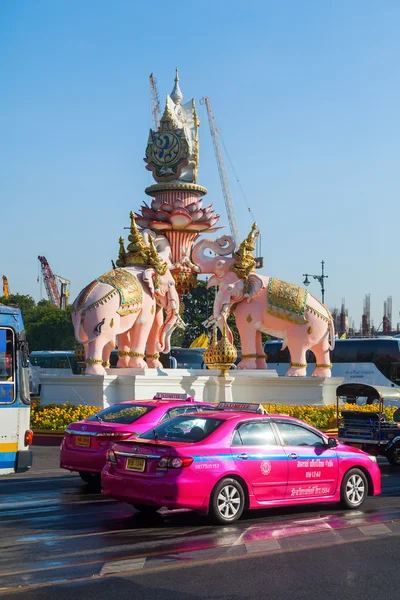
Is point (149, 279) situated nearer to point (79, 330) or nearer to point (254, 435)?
point (79, 330)

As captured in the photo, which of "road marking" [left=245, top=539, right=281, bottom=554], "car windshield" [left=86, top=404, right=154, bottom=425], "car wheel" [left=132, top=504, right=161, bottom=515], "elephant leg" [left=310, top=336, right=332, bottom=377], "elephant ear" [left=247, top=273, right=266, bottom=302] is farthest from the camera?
"elephant leg" [left=310, top=336, right=332, bottom=377]

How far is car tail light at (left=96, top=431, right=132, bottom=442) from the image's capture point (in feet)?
41.8

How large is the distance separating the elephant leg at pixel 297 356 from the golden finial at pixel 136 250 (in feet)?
15.4

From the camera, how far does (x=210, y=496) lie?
998 centimetres

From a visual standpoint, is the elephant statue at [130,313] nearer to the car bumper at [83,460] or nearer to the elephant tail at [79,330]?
the elephant tail at [79,330]

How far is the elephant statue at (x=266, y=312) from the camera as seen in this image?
2456 centimetres

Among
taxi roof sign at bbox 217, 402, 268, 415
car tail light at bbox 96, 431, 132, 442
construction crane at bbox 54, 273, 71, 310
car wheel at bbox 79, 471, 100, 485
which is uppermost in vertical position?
construction crane at bbox 54, 273, 71, 310

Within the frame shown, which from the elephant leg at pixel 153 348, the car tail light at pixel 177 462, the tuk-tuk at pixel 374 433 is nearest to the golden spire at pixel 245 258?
the elephant leg at pixel 153 348

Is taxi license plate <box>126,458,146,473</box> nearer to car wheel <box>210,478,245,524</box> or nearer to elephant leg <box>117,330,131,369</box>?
car wheel <box>210,478,245,524</box>

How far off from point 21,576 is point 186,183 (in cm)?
2043

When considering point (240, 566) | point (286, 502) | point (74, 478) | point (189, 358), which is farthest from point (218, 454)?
point (189, 358)

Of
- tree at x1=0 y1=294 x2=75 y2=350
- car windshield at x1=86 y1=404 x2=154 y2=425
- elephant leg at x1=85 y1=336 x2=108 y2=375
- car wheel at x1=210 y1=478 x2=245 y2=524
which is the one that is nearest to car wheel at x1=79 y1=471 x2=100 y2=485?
car windshield at x1=86 y1=404 x2=154 y2=425

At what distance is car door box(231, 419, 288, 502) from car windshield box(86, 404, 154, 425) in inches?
110

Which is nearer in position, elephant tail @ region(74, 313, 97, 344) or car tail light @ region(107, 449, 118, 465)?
car tail light @ region(107, 449, 118, 465)
